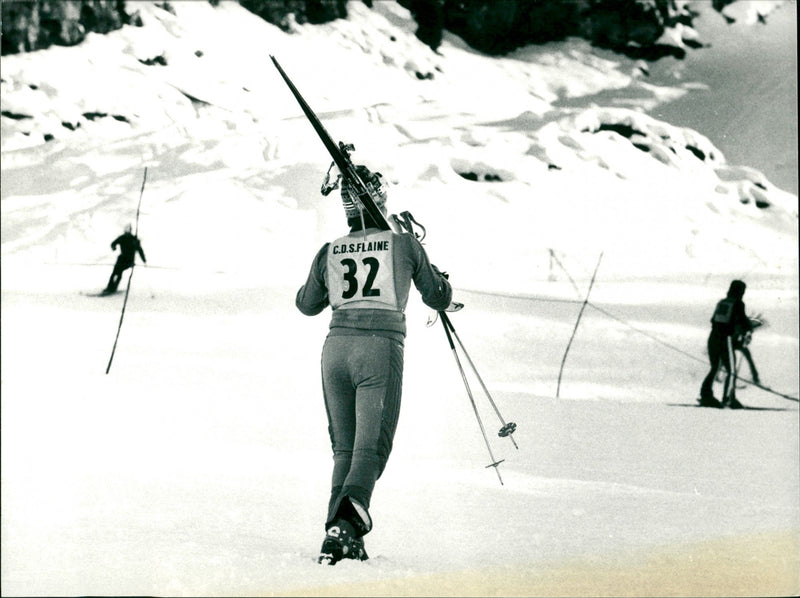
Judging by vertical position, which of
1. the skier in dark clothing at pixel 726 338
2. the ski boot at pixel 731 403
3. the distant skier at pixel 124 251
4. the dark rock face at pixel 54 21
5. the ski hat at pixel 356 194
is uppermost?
the dark rock face at pixel 54 21

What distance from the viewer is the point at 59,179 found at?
3.04 metres

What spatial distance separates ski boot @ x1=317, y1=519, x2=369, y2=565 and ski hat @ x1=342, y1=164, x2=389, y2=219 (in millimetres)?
861

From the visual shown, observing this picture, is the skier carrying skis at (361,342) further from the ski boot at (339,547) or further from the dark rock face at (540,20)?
the dark rock face at (540,20)

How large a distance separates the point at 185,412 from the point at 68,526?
1.48ft

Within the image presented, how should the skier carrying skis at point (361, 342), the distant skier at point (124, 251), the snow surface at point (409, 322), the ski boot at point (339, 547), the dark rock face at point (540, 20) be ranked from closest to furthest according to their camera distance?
the skier carrying skis at point (361, 342) < the ski boot at point (339, 547) < the snow surface at point (409, 322) < the distant skier at point (124, 251) < the dark rock face at point (540, 20)

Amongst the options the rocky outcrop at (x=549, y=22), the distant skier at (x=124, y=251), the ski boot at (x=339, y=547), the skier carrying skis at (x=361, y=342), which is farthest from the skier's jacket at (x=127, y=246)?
the rocky outcrop at (x=549, y=22)

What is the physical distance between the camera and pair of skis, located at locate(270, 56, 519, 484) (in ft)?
9.25

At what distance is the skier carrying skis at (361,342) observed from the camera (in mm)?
2693

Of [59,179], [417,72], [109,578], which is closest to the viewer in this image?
[109,578]

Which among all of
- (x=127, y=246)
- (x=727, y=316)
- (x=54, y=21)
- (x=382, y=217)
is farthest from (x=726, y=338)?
(x=54, y=21)

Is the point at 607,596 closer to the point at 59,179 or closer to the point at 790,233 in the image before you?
the point at 790,233

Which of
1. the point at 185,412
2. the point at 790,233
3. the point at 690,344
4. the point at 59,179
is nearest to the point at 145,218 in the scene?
the point at 59,179

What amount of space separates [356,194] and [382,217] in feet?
0.31

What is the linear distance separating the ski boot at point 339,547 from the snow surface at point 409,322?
3 centimetres
